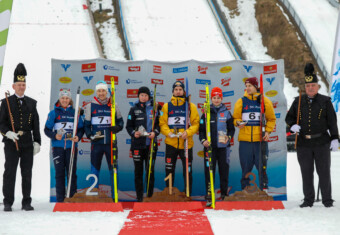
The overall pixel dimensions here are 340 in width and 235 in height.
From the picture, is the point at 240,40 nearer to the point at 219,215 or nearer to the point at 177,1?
the point at 177,1

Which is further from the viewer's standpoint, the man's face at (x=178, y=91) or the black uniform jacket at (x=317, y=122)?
the man's face at (x=178, y=91)

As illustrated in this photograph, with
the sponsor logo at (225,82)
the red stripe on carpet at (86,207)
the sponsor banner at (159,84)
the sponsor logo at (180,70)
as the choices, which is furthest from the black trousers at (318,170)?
the red stripe on carpet at (86,207)

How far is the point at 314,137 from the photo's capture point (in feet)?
20.0

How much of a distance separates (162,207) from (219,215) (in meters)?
0.87

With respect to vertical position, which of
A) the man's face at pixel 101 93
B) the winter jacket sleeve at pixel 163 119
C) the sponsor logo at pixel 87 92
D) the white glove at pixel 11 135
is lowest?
the white glove at pixel 11 135

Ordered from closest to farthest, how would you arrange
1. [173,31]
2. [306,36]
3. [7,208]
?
[7,208] → [306,36] → [173,31]

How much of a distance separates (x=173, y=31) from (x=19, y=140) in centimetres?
1904

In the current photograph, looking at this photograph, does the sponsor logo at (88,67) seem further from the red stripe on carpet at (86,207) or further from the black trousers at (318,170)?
the black trousers at (318,170)

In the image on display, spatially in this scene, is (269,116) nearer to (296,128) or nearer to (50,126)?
(296,128)

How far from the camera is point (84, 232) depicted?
4.59 m

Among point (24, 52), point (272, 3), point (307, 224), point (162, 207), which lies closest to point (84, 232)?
point (162, 207)

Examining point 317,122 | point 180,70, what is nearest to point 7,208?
point 180,70

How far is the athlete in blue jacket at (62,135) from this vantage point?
6.52 metres

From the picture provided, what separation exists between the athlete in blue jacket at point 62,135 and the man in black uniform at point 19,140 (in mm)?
298
